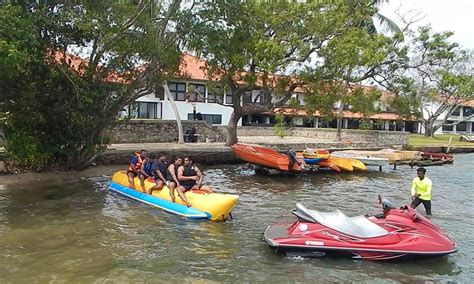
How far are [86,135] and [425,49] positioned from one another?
20959mm

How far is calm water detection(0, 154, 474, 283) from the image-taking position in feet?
28.5

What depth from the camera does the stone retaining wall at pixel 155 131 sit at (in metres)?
29.6

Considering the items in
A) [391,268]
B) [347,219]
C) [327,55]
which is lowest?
[391,268]

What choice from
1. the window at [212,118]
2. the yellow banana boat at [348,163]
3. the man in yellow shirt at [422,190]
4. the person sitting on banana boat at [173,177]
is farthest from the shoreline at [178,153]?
the window at [212,118]

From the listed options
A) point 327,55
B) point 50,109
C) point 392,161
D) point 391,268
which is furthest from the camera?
point 392,161

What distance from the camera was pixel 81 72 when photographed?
18.6 meters

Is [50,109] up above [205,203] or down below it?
above

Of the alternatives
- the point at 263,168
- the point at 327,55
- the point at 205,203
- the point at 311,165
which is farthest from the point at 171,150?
the point at 205,203

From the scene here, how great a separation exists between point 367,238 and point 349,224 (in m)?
0.45

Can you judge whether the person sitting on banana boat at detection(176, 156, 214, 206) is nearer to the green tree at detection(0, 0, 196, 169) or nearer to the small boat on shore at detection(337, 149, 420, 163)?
the green tree at detection(0, 0, 196, 169)

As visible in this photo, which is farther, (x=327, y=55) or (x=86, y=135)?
(x=327, y=55)

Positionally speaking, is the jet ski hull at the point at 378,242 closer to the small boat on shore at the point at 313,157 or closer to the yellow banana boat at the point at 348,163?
the small boat on shore at the point at 313,157

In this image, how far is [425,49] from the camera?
28781 mm

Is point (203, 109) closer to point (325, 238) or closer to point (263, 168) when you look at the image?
point (263, 168)
